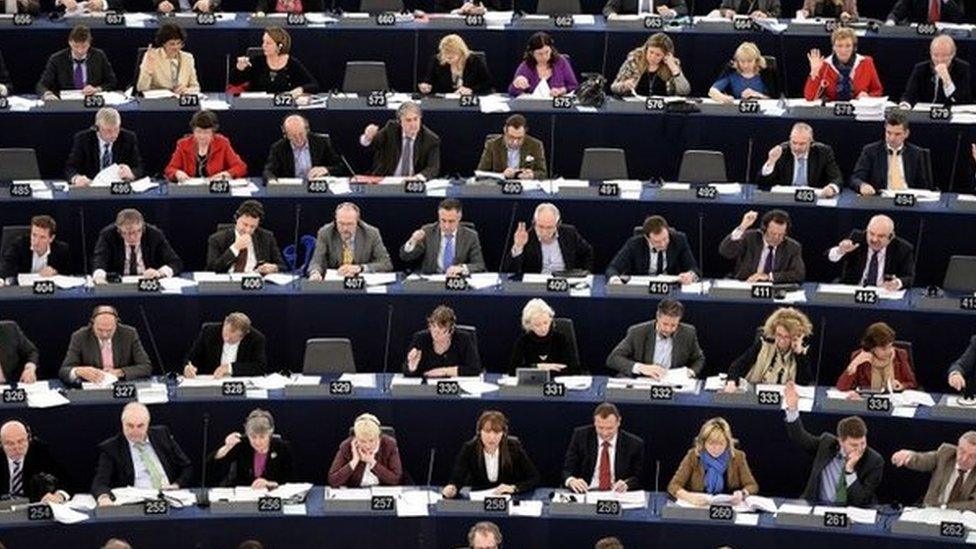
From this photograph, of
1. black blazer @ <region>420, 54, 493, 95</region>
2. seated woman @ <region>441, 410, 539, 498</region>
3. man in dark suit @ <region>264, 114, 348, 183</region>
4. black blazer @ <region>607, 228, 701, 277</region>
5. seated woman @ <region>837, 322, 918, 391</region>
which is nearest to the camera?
seated woman @ <region>441, 410, 539, 498</region>

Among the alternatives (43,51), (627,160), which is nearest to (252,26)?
(43,51)

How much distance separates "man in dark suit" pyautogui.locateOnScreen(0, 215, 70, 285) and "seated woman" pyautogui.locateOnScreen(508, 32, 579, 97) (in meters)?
3.50

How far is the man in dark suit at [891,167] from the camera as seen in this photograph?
16.2 meters

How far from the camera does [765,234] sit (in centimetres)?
1531

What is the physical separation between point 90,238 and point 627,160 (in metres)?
3.75

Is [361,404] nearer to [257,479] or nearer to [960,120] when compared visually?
[257,479]

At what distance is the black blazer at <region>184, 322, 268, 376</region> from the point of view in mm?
14500

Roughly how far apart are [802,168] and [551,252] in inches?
74.7

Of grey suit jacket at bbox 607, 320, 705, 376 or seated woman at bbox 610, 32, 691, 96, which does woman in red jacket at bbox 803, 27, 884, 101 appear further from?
grey suit jacket at bbox 607, 320, 705, 376

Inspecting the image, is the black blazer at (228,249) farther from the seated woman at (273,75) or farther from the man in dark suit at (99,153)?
the seated woman at (273,75)

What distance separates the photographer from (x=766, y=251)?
1540 cm

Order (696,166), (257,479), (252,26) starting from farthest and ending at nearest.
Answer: (252,26), (696,166), (257,479)

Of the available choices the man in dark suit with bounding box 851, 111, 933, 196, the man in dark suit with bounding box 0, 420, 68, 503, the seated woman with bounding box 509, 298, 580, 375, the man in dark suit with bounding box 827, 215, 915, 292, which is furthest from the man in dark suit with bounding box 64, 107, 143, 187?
the man in dark suit with bounding box 851, 111, 933, 196

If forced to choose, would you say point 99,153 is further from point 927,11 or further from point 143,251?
point 927,11
